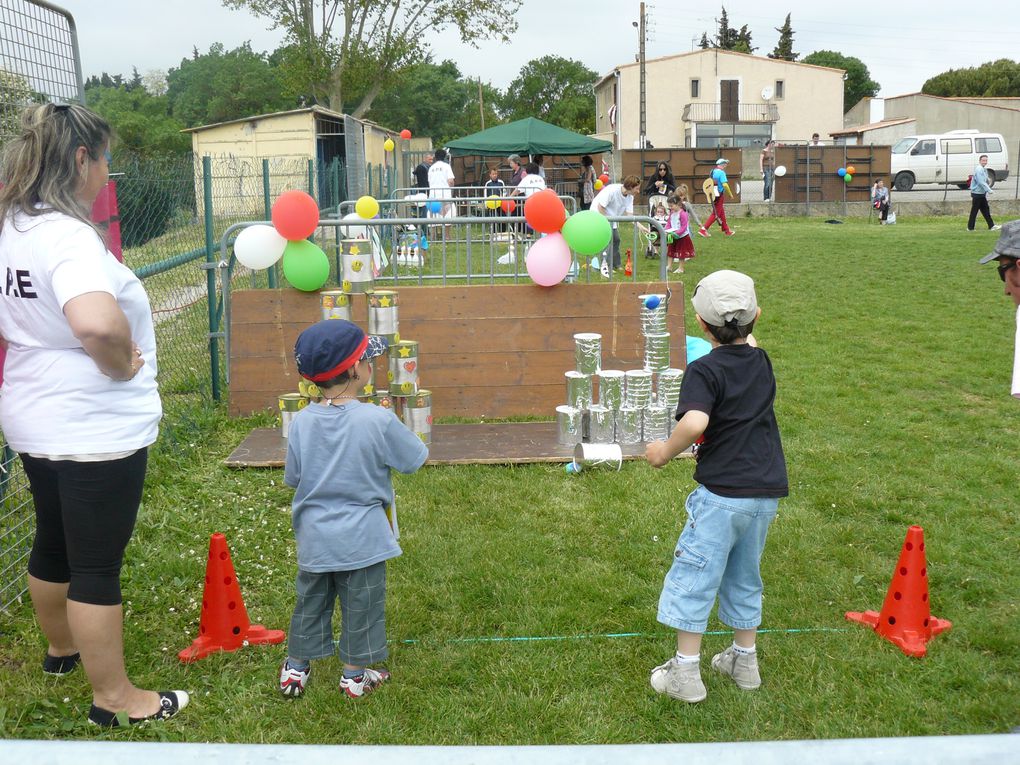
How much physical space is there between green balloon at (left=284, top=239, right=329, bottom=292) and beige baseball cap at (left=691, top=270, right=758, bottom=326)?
458 cm

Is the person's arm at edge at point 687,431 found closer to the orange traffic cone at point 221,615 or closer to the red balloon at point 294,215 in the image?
the orange traffic cone at point 221,615

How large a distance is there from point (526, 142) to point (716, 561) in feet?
63.5

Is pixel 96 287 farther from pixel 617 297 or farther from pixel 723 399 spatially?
Result: pixel 617 297

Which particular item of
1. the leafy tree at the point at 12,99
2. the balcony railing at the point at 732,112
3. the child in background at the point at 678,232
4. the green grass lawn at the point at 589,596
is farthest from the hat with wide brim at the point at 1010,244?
the balcony railing at the point at 732,112

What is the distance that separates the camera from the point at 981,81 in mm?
86750

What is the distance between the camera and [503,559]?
Result: 16.1ft

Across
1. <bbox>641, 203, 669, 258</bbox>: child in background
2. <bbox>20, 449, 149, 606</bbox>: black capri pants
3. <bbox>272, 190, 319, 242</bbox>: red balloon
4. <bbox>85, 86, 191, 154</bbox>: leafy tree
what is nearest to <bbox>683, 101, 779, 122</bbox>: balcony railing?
<bbox>85, 86, 191, 154</bbox>: leafy tree

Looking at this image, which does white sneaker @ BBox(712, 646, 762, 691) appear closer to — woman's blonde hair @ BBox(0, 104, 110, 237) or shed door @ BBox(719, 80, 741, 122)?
woman's blonde hair @ BBox(0, 104, 110, 237)

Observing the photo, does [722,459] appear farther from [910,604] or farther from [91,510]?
[91,510]

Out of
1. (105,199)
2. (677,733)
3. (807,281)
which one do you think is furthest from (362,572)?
(807,281)

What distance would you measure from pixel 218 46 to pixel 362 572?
9599cm

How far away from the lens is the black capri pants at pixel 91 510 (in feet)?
10.0

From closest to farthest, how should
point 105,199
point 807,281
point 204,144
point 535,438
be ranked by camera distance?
point 105,199 → point 535,438 → point 807,281 → point 204,144

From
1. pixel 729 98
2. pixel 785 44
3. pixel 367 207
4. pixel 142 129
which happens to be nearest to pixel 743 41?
pixel 785 44
